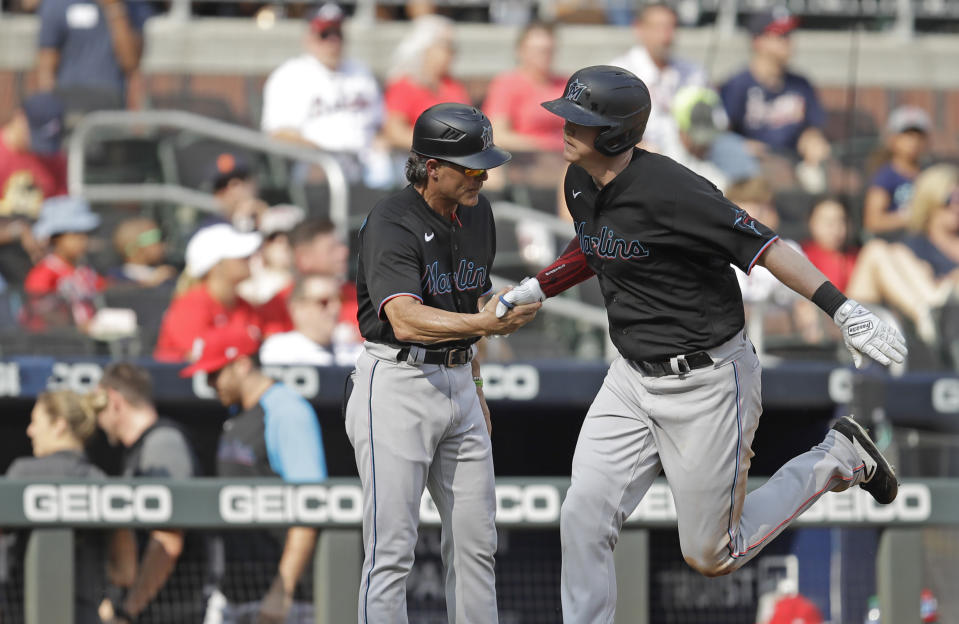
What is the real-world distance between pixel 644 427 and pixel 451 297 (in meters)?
0.67

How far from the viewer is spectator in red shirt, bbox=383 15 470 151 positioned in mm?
7855

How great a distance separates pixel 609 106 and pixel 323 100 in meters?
4.31

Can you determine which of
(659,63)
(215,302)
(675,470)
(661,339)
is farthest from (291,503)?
(659,63)

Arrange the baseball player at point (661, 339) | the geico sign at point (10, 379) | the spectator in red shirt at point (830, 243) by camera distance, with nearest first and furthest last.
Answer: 1. the baseball player at point (661, 339)
2. the geico sign at point (10, 379)
3. the spectator in red shirt at point (830, 243)

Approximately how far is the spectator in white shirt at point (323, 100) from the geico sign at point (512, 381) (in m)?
2.41

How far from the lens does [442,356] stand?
4008mm

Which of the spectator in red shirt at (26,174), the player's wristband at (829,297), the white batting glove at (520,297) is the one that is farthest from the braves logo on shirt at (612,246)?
the spectator in red shirt at (26,174)

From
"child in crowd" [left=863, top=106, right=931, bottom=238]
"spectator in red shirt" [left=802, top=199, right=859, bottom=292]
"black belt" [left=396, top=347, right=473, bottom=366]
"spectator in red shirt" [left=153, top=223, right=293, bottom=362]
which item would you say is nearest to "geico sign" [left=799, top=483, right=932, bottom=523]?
"black belt" [left=396, top=347, right=473, bottom=366]

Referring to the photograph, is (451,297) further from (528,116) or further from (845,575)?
(528,116)

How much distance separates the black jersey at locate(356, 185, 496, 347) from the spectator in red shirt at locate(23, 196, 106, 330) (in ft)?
8.64

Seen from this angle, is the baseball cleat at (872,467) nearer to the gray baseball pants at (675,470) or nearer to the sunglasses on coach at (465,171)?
the gray baseball pants at (675,470)

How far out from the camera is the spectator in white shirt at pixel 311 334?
5977mm

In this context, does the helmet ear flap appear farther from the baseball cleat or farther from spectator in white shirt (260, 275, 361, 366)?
spectator in white shirt (260, 275, 361, 366)

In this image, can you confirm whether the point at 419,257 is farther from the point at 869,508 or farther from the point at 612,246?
the point at 869,508
